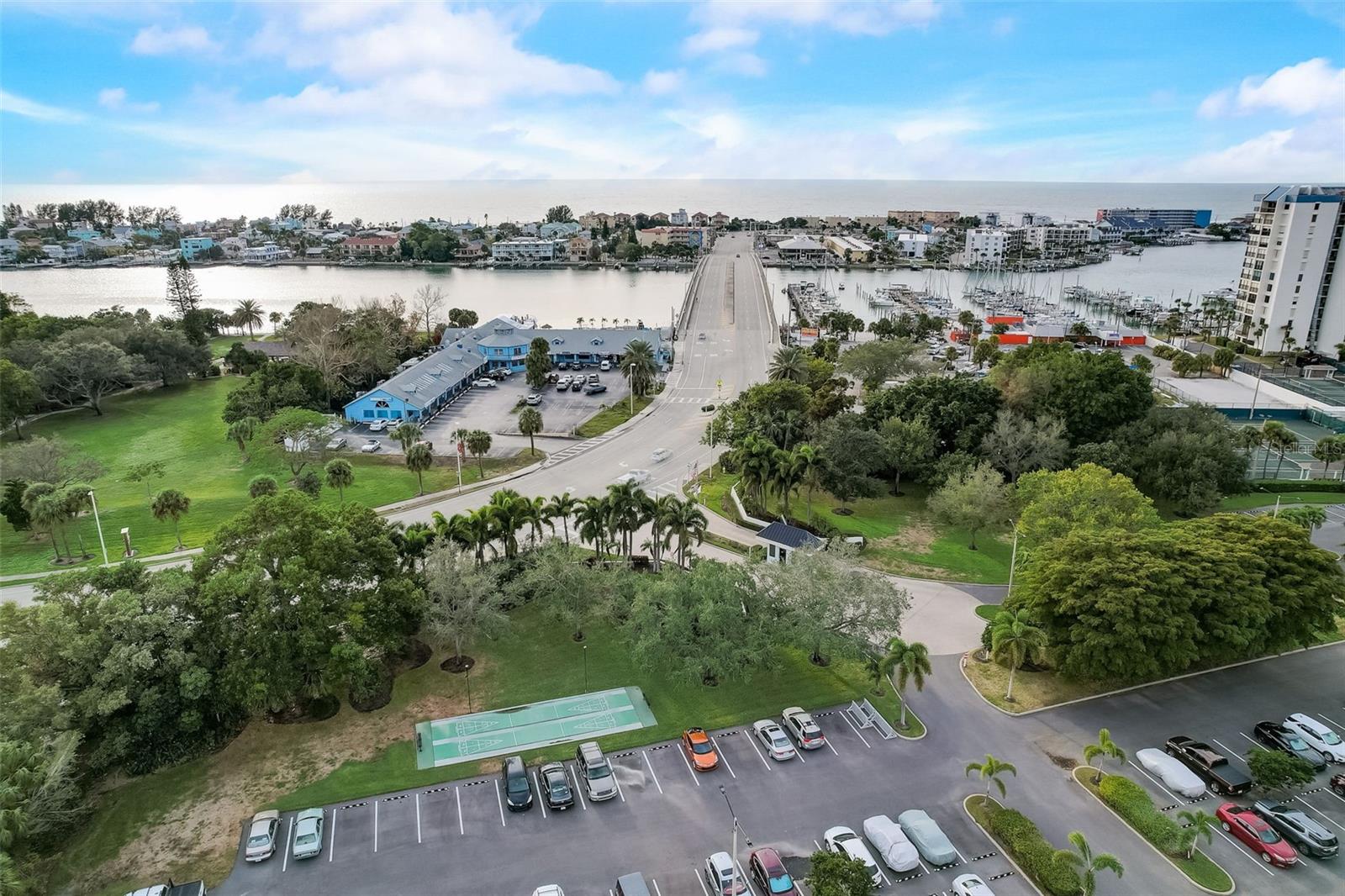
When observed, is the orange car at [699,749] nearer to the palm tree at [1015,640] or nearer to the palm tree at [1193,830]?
the palm tree at [1015,640]

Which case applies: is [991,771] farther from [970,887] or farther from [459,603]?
[459,603]

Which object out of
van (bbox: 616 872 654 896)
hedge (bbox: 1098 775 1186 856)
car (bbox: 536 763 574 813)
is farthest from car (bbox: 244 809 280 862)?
hedge (bbox: 1098 775 1186 856)

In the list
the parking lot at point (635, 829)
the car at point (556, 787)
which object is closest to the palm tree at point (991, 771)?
the parking lot at point (635, 829)

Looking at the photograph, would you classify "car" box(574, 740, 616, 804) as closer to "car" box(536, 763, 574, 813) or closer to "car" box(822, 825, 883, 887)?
"car" box(536, 763, 574, 813)

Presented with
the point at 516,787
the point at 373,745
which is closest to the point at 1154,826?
the point at 516,787

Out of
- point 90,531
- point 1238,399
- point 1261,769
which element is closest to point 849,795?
point 1261,769

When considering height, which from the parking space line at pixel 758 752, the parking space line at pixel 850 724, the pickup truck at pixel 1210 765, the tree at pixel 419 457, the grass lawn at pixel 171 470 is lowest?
the parking space line at pixel 758 752
